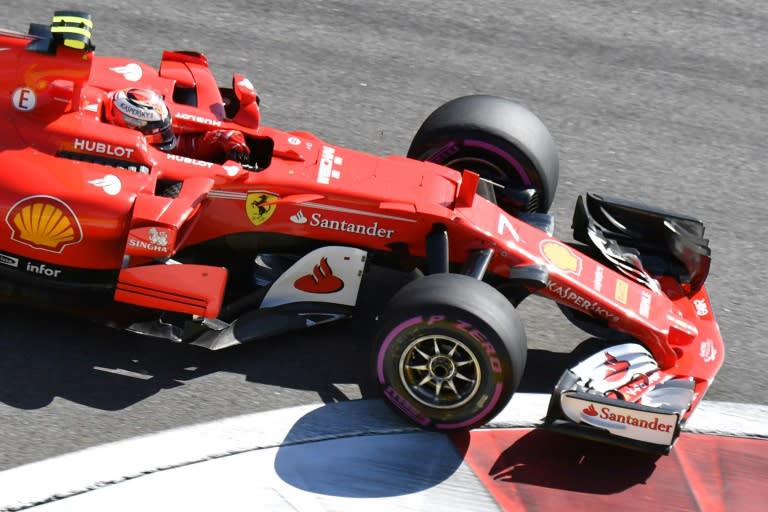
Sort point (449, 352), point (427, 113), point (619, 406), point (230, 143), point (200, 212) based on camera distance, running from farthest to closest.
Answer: point (427, 113) → point (230, 143) → point (200, 212) → point (449, 352) → point (619, 406)

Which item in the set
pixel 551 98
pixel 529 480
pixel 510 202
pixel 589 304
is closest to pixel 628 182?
pixel 551 98

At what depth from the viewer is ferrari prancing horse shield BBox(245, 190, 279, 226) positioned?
22.6ft

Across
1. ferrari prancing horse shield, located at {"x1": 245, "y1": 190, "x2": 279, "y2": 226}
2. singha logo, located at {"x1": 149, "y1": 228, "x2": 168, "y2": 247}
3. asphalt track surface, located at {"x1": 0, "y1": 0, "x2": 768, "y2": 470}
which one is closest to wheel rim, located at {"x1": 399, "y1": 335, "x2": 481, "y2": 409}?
asphalt track surface, located at {"x1": 0, "y1": 0, "x2": 768, "y2": 470}

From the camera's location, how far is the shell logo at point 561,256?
22.9 feet

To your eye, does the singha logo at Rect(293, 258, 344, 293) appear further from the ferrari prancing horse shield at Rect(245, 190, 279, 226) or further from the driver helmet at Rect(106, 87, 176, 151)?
the driver helmet at Rect(106, 87, 176, 151)

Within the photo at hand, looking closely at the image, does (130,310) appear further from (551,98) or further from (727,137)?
(727,137)

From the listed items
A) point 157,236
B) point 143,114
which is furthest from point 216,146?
point 157,236

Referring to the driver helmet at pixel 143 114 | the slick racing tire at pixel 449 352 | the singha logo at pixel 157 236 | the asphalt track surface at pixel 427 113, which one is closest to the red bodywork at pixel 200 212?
the singha logo at pixel 157 236

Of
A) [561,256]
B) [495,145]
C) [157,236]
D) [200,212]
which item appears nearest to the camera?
[157,236]

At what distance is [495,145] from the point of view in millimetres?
7691

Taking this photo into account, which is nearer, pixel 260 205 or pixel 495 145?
pixel 260 205

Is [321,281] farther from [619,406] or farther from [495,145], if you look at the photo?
[619,406]

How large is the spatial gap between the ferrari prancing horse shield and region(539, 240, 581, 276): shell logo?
1581 millimetres

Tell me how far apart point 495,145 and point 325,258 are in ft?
4.95
